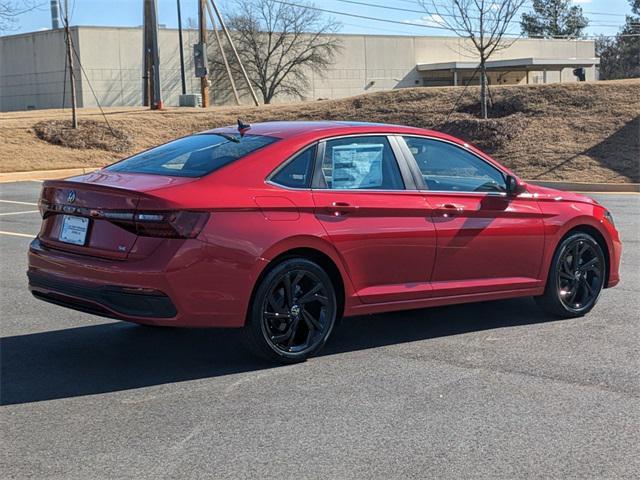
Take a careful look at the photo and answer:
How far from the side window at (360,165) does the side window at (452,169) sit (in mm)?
250

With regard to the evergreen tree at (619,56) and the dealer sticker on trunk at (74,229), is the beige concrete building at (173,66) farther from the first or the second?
the dealer sticker on trunk at (74,229)

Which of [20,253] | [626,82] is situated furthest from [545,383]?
[626,82]

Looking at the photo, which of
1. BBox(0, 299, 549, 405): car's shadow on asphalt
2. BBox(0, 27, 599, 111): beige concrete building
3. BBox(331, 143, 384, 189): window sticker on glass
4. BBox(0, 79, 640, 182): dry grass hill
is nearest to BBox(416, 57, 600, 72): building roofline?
BBox(0, 27, 599, 111): beige concrete building

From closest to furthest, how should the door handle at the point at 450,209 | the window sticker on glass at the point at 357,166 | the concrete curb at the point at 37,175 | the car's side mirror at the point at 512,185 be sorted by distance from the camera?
the window sticker on glass at the point at 357,166 → the door handle at the point at 450,209 → the car's side mirror at the point at 512,185 → the concrete curb at the point at 37,175

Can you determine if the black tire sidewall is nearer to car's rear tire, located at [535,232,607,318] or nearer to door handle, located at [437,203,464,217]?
car's rear tire, located at [535,232,607,318]

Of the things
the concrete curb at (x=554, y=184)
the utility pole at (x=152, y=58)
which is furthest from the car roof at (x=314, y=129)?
the utility pole at (x=152, y=58)

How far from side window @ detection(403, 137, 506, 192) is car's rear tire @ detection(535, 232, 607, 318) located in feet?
2.72

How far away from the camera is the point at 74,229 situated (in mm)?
5363

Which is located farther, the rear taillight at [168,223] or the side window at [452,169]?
the side window at [452,169]

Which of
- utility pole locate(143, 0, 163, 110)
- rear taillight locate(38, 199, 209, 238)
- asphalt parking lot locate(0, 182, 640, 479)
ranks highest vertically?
utility pole locate(143, 0, 163, 110)

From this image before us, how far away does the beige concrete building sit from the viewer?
50656 millimetres

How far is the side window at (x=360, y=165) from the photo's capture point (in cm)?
580

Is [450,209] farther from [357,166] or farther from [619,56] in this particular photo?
[619,56]

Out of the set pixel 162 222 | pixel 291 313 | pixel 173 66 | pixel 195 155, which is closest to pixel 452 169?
pixel 291 313
